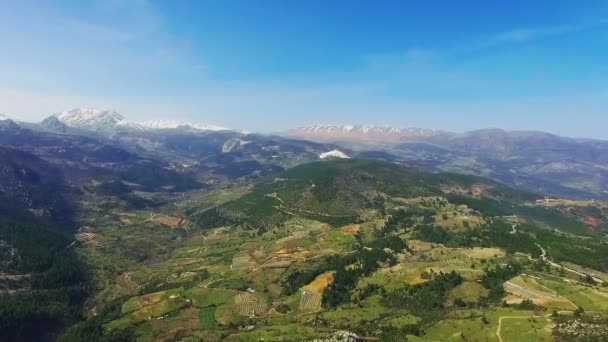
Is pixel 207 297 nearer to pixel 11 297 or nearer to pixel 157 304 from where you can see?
pixel 157 304

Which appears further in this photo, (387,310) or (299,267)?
(299,267)

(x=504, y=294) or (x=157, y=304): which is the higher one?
(x=504, y=294)

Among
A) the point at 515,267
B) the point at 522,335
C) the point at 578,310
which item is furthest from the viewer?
the point at 515,267

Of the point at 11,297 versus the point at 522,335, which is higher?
the point at 522,335

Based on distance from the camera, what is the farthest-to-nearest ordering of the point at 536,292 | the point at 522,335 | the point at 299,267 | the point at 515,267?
the point at 299,267
the point at 515,267
the point at 536,292
the point at 522,335

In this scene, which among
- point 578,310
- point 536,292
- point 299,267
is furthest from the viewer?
point 299,267

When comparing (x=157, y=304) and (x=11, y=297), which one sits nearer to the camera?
(x=157, y=304)

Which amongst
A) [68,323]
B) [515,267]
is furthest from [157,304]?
[515,267]

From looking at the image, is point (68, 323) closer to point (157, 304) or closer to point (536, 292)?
point (157, 304)

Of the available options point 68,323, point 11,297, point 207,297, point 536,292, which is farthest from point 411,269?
point 11,297
